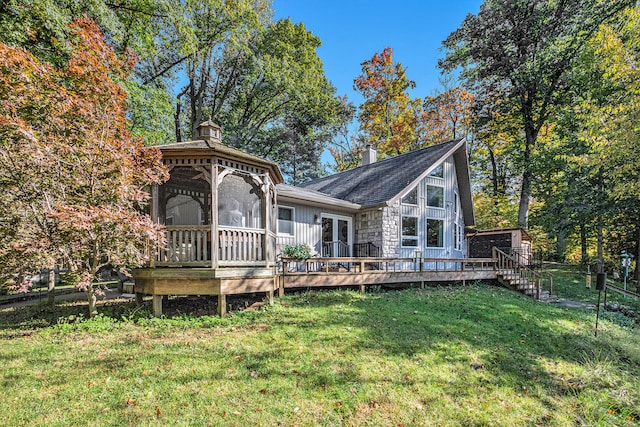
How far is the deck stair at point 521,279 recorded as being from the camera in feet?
38.7

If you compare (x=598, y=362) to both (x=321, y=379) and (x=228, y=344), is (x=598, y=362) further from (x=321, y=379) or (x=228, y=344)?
(x=228, y=344)

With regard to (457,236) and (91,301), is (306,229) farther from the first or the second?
(457,236)

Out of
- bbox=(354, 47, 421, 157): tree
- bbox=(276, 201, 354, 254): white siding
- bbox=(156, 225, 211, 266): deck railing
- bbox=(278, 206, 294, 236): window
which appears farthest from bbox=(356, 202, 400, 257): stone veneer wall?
bbox=(354, 47, 421, 157): tree

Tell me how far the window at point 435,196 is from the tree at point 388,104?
11.4 metres

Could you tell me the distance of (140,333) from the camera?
5.67 meters

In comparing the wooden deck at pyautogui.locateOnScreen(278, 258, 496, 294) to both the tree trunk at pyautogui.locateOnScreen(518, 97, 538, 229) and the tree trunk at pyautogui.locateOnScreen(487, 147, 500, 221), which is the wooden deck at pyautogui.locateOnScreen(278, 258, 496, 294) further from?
the tree trunk at pyautogui.locateOnScreen(487, 147, 500, 221)

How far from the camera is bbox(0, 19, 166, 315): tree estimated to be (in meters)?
5.12

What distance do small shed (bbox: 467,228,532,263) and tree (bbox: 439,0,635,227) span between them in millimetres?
2320

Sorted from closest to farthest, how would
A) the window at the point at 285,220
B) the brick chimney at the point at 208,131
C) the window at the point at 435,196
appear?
the brick chimney at the point at 208,131, the window at the point at 285,220, the window at the point at 435,196

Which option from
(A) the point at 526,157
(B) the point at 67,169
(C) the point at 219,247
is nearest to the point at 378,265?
(C) the point at 219,247

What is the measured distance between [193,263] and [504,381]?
245 inches

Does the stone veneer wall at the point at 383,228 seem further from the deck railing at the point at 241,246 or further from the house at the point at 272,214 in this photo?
the deck railing at the point at 241,246

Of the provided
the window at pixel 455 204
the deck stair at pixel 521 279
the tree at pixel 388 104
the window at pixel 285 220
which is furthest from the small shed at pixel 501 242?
the window at pixel 285 220

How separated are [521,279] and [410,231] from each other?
4.72 metres
